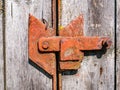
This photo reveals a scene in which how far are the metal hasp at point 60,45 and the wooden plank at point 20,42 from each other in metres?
0.03

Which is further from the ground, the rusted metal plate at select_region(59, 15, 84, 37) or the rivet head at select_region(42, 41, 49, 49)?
the rusted metal plate at select_region(59, 15, 84, 37)

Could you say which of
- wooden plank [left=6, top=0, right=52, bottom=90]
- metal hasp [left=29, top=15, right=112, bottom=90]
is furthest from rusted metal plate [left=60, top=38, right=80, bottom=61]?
wooden plank [left=6, top=0, right=52, bottom=90]

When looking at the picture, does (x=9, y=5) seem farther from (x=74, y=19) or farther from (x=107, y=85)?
(x=107, y=85)

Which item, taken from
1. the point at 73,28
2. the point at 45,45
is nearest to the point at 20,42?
the point at 45,45

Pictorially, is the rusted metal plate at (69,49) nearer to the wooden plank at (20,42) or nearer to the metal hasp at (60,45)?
the metal hasp at (60,45)

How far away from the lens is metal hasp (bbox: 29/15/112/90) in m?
1.29

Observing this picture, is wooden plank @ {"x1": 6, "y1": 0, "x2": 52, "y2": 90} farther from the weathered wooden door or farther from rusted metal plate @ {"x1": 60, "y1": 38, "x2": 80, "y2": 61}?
rusted metal plate @ {"x1": 60, "y1": 38, "x2": 80, "y2": 61}

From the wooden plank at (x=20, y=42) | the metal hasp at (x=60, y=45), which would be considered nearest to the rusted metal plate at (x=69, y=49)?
the metal hasp at (x=60, y=45)

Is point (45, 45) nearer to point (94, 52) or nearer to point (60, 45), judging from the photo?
point (60, 45)

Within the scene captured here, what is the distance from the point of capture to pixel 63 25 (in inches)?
51.9

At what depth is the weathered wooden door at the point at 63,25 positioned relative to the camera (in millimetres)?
1297

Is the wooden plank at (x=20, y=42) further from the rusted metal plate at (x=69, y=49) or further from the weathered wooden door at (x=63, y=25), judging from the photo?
the rusted metal plate at (x=69, y=49)

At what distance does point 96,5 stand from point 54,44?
229 millimetres

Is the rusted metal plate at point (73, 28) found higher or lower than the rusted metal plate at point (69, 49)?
higher
